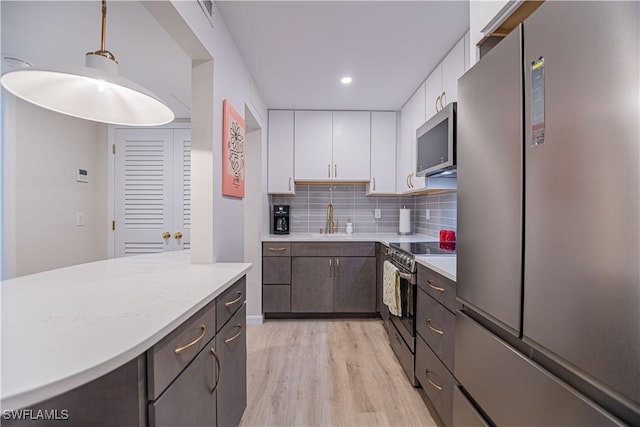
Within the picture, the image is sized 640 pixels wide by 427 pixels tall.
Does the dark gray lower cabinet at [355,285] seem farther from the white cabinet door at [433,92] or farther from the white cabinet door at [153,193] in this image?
the white cabinet door at [153,193]

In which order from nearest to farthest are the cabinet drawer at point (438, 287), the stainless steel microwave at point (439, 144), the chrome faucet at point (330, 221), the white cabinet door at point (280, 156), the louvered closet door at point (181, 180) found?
1. the cabinet drawer at point (438, 287)
2. the stainless steel microwave at point (439, 144)
3. the white cabinet door at point (280, 156)
4. the louvered closet door at point (181, 180)
5. the chrome faucet at point (330, 221)

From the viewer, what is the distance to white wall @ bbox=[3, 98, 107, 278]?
8.50 feet

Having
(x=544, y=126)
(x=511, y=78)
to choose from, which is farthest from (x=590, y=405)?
(x=511, y=78)

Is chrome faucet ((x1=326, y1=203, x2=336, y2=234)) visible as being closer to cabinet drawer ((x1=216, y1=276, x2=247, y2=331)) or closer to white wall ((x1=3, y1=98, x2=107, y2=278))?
cabinet drawer ((x1=216, y1=276, x2=247, y2=331))

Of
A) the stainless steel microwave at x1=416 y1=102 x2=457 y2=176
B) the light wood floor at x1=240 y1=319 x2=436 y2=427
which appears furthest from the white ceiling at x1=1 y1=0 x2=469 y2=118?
the light wood floor at x1=240 y1=319 x2=436 y2=427

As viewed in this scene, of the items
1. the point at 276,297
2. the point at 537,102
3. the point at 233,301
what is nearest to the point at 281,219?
the point at 276,297

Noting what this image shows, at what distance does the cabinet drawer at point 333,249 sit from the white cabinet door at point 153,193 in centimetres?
145

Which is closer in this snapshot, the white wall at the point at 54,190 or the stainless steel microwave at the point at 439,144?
the stainless steel microwave at the point at 439,144

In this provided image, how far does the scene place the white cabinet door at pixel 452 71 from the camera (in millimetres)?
2023

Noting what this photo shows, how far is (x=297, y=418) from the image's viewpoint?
67.3 inches

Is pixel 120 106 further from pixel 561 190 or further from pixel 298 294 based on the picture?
pixel 298 294

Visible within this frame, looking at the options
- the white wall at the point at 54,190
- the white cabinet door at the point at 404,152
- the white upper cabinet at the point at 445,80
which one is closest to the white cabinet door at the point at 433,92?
the white upper cabinet at the point at 445,80

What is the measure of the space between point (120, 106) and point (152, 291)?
0.86m

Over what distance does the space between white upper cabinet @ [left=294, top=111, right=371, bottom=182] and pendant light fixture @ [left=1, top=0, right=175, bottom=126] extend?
6.88 ft
